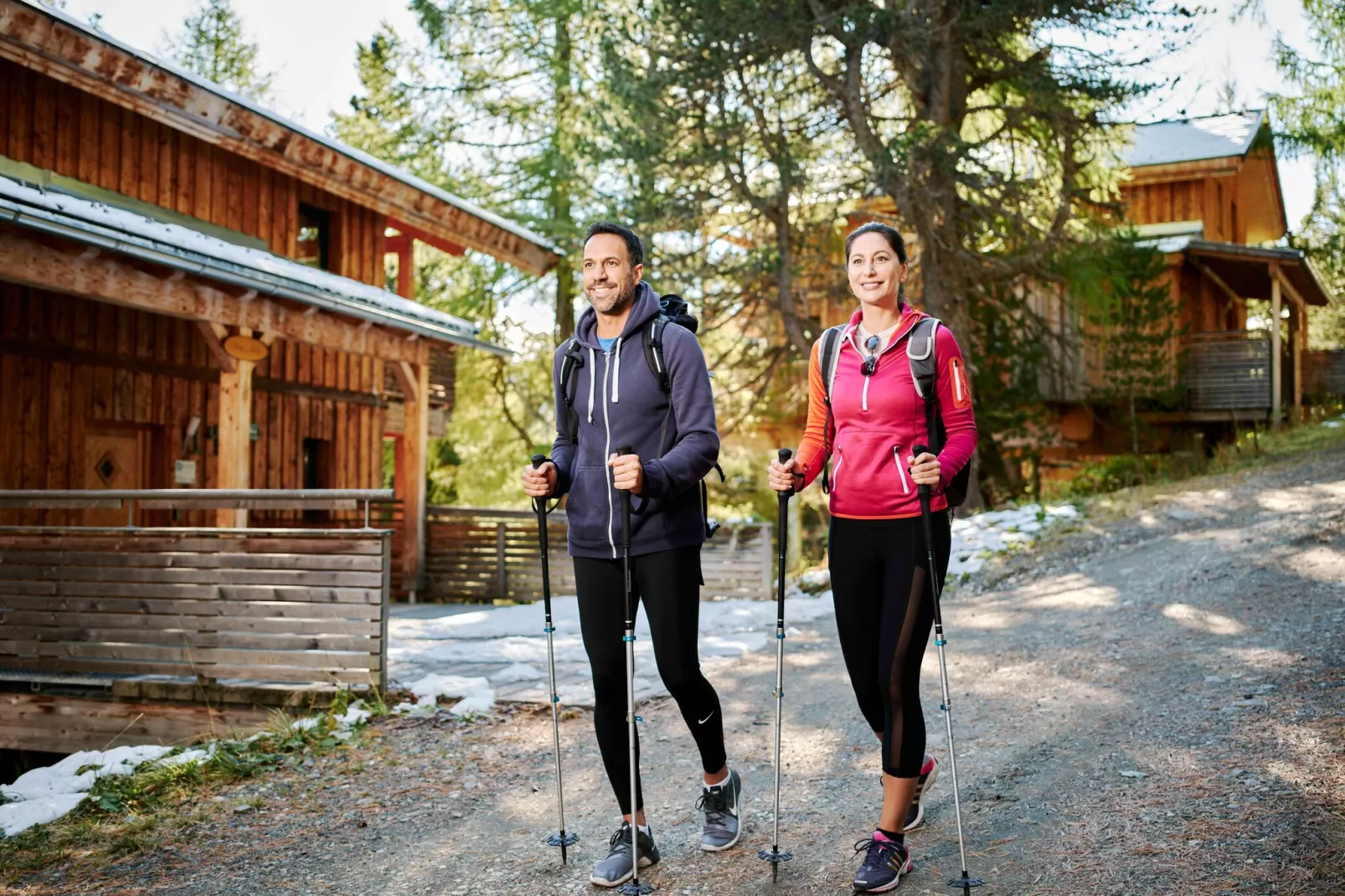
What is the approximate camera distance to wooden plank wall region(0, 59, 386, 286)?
388 inches

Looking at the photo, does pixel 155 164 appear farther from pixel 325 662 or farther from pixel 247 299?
pixel 325 662

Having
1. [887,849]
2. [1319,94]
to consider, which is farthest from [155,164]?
[1319,94]

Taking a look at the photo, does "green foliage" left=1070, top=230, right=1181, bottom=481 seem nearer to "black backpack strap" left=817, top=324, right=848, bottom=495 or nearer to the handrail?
the handrail

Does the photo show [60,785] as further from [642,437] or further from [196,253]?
[196,253]

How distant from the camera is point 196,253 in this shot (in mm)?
8906

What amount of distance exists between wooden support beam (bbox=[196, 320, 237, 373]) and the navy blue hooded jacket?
6850 millimetres

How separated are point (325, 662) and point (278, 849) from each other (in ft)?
7.95

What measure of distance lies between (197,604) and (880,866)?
5235 millimetres

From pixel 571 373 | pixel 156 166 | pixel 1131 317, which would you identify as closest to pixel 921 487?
pixel 571 373

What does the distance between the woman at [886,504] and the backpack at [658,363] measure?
A: 1.25 feet

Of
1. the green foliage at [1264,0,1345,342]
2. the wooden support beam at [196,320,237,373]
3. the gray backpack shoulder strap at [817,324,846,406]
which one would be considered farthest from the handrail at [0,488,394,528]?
the green foliage at [1264,0,1345,342]

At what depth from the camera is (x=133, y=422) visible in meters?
10.6

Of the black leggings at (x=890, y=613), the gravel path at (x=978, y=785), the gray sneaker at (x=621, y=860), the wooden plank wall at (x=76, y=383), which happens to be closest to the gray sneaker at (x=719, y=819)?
the gravel path at (x=978, y=785)

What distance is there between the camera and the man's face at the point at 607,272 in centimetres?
371
